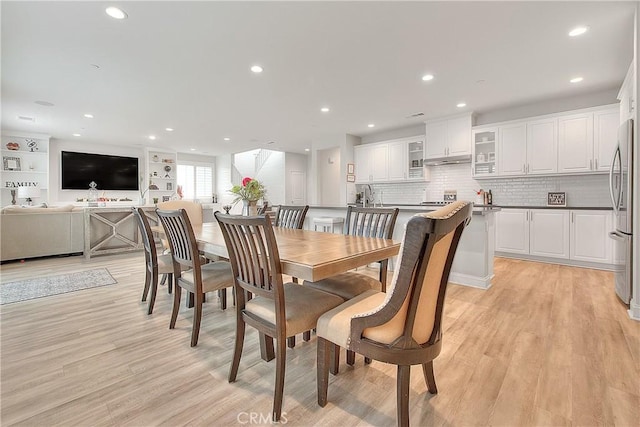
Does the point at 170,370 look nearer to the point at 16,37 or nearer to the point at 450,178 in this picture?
the point at 16,37

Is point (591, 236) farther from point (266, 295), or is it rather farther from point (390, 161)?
point (266, 295)

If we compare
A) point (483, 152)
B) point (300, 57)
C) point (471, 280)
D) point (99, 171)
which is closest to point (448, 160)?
point (483, 152)

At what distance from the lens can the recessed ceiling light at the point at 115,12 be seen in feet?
7.44

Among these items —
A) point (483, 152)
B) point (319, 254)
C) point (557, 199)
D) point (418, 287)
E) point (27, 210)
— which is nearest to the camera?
point (418, 287)

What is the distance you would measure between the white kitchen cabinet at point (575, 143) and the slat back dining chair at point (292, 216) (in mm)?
4125

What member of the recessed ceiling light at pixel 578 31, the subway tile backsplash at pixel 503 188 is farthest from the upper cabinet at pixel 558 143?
the recessed ceiling light at pixel 578 31

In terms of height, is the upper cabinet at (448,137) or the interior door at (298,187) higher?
the upper cabinet at (448,137)

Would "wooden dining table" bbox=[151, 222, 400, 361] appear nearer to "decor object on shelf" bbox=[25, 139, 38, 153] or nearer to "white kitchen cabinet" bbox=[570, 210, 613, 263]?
"white kitchen cabinet" bbox=[570, 210, 613, 263]

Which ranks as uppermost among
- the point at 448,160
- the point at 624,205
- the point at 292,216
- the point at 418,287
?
the point at 448,160

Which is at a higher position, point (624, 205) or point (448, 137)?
point (448, 137)

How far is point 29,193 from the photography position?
20.3 ft

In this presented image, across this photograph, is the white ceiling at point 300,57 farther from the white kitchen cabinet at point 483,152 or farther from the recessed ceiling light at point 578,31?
the white kitchen cabinet at point 483,152

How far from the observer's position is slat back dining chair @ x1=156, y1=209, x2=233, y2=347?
6.46 ft

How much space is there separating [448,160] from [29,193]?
344 inches
